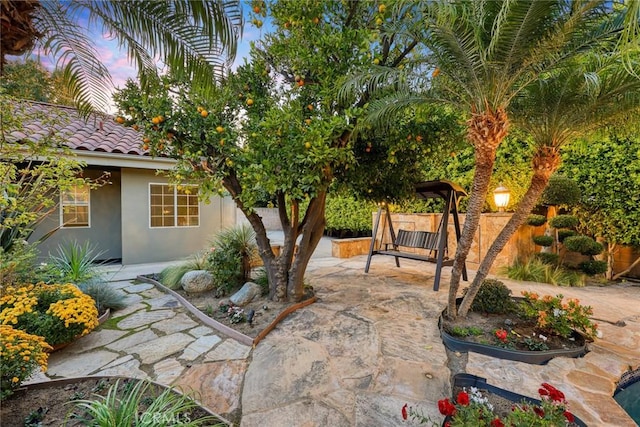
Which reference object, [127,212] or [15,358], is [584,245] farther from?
[127,212]

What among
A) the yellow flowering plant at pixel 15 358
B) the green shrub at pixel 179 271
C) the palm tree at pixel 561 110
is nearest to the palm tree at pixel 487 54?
the palm tree at pixel 561 110

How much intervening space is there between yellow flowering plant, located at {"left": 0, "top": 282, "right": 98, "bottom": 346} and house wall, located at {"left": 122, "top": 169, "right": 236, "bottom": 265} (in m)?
3.97

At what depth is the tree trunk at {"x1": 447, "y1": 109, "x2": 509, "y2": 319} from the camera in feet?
9.45

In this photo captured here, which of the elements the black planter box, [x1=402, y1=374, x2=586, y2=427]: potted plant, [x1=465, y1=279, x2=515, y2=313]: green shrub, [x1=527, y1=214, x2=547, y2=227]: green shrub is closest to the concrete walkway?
the black planter box

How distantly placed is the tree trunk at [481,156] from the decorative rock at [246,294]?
267 centimetres

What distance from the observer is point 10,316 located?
8.14 ft

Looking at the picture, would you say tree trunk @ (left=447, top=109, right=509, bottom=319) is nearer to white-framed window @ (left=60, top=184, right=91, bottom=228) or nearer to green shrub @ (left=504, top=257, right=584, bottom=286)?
green shrub @ (left=504, top=257, right=584, bottom=286)

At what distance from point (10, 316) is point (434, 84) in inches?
185

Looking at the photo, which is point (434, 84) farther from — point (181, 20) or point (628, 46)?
point (181, 20)

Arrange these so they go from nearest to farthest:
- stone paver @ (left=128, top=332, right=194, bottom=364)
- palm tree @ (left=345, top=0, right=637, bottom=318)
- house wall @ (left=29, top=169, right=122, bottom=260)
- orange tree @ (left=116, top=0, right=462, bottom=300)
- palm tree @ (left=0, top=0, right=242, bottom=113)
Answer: palm tree @ (left=0, top=0, right=242, bottom=113) → palm tree @ (left=345, top=0, right=637, bottom=318) → stone paver @ (left=128, top=332, right=194, bottom=364) → orange tree @ (left=116, top=0, right=462, bottom=300) → house wall @ (left=29, top=169, right=122, bottom=260)

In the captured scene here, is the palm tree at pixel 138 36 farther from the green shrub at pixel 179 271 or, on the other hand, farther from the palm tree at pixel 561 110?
the palm tree at pixel 561 110

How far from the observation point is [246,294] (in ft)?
13.6

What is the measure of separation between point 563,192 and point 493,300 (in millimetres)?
3709

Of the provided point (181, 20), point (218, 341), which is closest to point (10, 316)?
point (218, 341)
